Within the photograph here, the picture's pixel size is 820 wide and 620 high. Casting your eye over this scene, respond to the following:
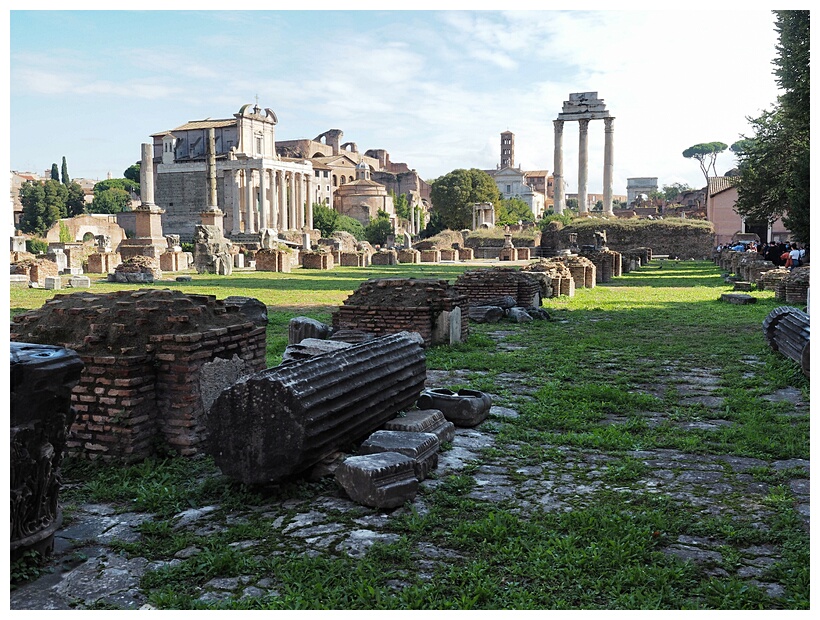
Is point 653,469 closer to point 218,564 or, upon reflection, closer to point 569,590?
point 569,590

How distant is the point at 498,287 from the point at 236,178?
182 feet

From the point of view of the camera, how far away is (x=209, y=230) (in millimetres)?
28312

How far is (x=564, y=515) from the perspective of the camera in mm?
3697

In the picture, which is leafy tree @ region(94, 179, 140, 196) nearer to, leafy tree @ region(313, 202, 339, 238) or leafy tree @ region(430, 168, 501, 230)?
leafy tree @ region(313, 202, 339, 238)

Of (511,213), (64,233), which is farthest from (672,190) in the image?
(64,233)

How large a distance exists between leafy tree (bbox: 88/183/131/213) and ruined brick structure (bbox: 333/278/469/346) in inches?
2960

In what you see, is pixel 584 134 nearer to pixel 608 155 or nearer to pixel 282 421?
pixel 608 155

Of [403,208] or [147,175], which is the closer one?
[147,175]

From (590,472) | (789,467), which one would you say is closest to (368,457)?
(590,472)

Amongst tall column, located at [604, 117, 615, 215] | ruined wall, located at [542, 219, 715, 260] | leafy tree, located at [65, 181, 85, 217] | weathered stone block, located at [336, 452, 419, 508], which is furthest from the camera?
leafy tree, located at [65, 181, 85, 217]

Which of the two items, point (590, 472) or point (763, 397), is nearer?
point (590, 472)

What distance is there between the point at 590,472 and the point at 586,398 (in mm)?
2086

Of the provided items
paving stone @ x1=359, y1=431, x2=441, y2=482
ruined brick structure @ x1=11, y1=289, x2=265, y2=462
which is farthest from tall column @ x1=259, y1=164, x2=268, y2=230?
paving stone @ x1=359, y1=431, x2=441, y2=482

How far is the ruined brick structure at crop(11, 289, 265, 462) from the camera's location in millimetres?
4555
